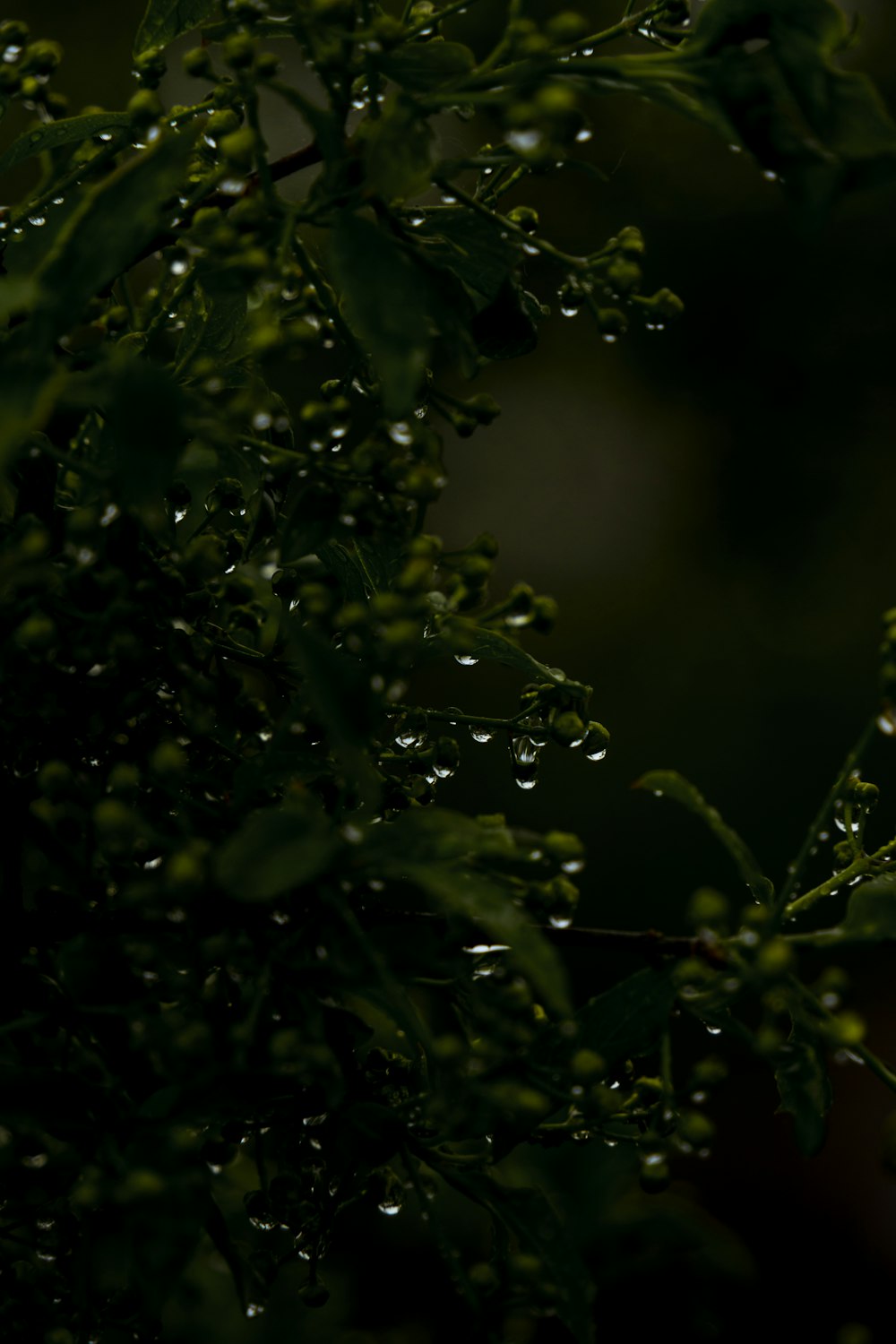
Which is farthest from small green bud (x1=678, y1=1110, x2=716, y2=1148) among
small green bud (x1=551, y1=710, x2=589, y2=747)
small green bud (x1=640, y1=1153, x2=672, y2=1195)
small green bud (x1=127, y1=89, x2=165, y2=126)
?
small green bud (x1=127, y1=89, x2=165, y2=126)

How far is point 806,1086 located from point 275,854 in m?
0.21

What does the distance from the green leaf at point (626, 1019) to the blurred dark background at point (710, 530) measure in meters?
1.76

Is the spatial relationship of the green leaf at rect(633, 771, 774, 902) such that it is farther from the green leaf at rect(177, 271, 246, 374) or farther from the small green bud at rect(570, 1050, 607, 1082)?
the green leaf at rect(177, 271, 246, 374)

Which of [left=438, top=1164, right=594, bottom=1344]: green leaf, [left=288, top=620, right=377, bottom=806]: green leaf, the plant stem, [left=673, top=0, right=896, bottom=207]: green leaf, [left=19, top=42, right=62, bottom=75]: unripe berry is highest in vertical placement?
[left=19, top=42, right=62, bottom=75]: unripe berry

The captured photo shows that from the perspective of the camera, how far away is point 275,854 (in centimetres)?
33

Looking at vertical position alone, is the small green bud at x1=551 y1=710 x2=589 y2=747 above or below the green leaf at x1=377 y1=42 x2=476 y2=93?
below

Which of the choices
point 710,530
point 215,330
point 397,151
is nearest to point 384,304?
point 397,151

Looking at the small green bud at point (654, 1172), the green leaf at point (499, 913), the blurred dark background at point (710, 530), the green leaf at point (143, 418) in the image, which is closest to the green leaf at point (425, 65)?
the green leaf at point (143, 418)

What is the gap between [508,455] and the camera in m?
2.62

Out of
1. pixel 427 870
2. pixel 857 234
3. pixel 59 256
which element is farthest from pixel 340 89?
pixel 857 234

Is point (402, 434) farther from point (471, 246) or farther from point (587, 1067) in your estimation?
point (587, 1067)

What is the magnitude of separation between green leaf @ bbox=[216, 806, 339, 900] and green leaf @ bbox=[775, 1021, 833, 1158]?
0.60 ft

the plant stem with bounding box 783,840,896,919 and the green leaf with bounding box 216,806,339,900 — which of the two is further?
the plant stem with bounding box 783,840,896,919

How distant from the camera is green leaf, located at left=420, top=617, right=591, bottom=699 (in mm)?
459
